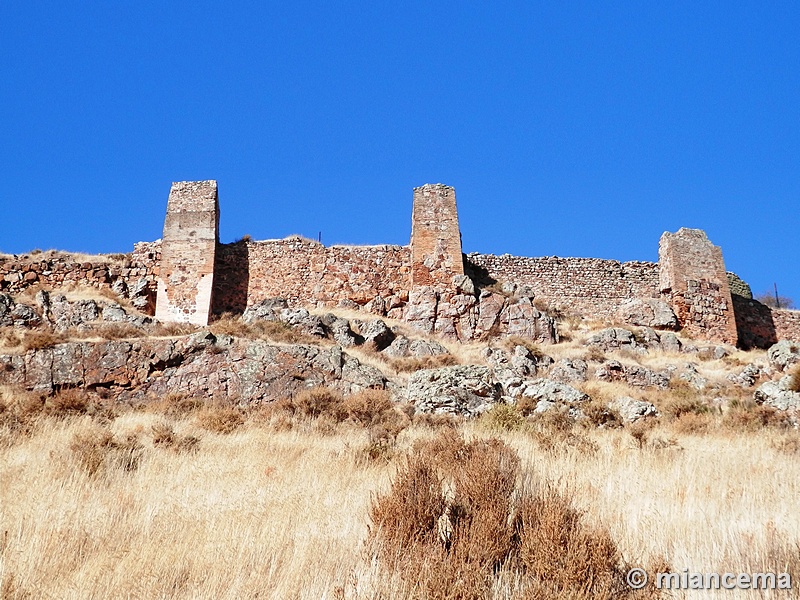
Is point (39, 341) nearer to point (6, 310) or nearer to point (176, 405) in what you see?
point (176, 405)

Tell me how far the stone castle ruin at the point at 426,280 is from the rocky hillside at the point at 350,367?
68.4 inches

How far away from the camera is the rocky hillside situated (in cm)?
1234

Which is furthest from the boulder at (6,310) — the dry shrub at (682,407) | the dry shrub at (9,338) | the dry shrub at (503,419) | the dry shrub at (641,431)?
the dry shrub at (682,407)

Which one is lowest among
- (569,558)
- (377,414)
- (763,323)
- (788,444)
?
(569,558)

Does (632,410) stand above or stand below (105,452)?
above

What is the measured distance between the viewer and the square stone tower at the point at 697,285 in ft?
75.4

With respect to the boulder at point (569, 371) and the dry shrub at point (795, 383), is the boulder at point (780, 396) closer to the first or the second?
the dry shrub at point (795, 383)

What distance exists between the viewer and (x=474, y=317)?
802 inches

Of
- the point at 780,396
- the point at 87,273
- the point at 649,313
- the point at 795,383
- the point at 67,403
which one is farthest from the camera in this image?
the point at 649,313

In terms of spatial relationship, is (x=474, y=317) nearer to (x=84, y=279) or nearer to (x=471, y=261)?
(x=471, y=261)

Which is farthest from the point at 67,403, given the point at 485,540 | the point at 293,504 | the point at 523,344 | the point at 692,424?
the point at 523,344

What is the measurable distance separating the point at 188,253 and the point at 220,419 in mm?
12571

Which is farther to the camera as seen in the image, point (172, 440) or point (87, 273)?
point (87, 273)

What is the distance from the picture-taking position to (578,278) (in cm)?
2453
